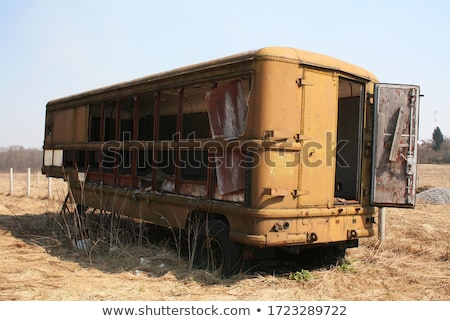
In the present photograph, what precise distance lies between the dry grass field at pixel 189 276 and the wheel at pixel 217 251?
7.1 inches

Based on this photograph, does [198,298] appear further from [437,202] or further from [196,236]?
[437,202]

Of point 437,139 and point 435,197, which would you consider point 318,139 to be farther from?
point 437,139

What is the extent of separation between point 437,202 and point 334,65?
11598 mm

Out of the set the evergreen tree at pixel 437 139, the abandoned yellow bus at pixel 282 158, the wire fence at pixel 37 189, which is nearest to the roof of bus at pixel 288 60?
the abandoned yellow bus at pixel 282 158

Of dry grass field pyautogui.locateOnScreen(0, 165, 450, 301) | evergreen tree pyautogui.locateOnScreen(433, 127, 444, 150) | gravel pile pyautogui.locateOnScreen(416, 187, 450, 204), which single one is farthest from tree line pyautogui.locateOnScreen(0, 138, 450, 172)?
dry grass field pyautogui.locateOnScreen(0, 165, 450, 301)

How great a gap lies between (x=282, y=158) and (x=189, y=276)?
6.39ft

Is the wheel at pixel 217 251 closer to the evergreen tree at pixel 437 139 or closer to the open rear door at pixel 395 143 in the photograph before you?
the open rear door at pixel 395 143

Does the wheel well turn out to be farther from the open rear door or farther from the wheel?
the open rear door

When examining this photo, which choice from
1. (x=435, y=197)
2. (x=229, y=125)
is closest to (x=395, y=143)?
(x=229, y=125)

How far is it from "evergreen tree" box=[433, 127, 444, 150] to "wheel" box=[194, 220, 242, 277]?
74209mm

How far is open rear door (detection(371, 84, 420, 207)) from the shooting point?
5.74 meters

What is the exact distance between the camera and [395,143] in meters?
5.74

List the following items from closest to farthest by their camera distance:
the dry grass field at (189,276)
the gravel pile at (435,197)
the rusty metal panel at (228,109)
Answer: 1. the dry grass field at (189,276)
2. the rusty metal panel at (228,109)
3. the gravel pile at (435,197)

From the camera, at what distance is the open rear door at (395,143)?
5.74 metres
